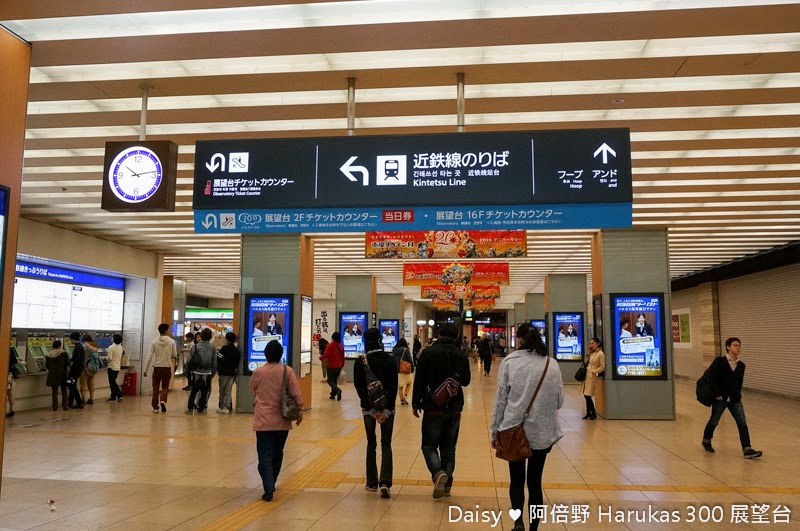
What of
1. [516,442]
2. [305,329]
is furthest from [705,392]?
[305,329]

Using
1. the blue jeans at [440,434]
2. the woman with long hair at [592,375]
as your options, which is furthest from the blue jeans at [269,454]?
the woman with long hair at [592,375]

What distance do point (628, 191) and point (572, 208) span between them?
1.55 ft

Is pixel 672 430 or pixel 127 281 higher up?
pixel 127 281

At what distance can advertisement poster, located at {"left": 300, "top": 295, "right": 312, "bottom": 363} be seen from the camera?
40.5 ft

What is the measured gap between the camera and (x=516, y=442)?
4391 mm

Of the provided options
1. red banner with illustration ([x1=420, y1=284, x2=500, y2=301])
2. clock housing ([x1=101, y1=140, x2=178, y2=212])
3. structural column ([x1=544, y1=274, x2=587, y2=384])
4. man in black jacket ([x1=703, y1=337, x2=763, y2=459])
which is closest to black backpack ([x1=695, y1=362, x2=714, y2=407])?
man in black jacket ([x1=703, y1=337, x2=763, y2=459])

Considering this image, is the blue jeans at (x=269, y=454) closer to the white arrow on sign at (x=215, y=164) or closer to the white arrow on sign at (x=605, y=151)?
the white arrow on sign at (x=215, y=164)

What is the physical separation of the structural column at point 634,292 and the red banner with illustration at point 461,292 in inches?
337

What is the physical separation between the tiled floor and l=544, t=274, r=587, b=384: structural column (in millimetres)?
8536

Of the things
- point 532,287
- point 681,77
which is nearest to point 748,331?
point 532,287

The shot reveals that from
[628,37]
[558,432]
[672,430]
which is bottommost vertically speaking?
[672,430]

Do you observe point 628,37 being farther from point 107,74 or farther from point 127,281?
point 127,281

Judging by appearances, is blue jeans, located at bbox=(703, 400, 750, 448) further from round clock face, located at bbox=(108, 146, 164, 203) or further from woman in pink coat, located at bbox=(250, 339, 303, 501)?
round clock face, located at bbox=(108, 146, 164, 203)

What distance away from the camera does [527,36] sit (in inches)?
192
